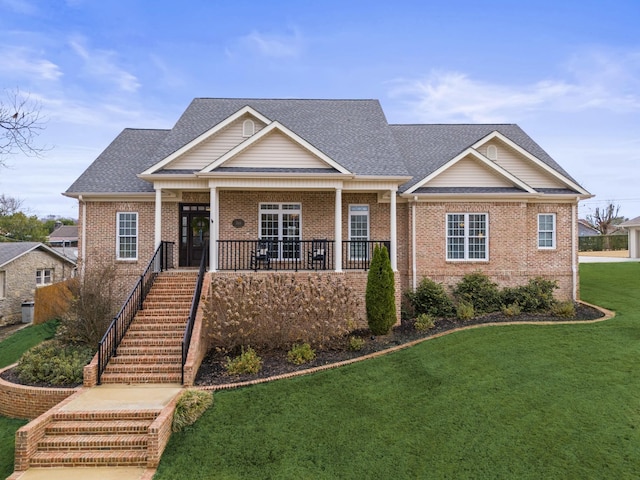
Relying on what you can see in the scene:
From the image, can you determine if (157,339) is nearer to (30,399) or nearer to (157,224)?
(30,399)

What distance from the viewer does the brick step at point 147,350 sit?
9039mm

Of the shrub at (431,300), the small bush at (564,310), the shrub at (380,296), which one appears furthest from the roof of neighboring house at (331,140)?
the small bush at (564,310)

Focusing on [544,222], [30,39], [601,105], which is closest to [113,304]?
[30,39]

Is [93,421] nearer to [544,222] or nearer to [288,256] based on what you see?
[288,256]

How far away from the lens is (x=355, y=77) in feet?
80.3

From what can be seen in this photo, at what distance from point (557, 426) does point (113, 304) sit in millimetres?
11385

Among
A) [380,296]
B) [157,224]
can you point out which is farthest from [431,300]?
[157,224]

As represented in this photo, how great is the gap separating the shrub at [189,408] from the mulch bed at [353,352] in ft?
2.86

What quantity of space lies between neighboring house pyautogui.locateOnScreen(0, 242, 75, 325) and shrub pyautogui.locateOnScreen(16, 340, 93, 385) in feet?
62.7

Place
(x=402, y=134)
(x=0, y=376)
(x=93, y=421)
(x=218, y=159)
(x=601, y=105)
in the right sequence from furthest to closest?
(x=601, y=105)
(x=402, y=134)
(x=218, y=159)
(x=0, y=376)
(x=93, y=421)

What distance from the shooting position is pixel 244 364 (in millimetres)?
8586

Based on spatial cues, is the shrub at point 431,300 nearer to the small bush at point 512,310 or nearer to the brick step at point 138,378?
the small bush at point 512,310

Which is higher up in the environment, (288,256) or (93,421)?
(288,256)

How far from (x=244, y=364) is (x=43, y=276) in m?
26.0
